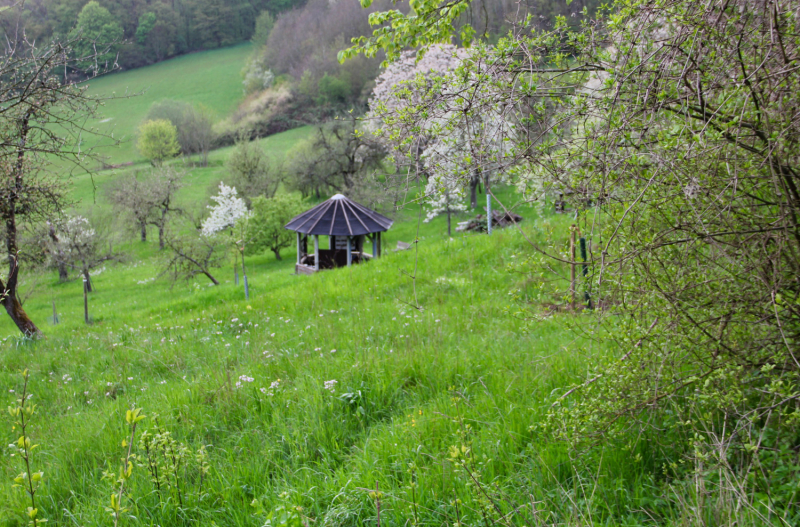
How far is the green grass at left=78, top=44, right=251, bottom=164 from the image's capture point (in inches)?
2345

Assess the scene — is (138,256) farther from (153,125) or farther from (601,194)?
(601,194)

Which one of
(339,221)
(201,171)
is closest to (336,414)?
(339,221)

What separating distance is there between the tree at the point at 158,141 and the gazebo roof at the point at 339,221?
112 feet

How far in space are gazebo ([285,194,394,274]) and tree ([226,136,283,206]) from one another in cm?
1665

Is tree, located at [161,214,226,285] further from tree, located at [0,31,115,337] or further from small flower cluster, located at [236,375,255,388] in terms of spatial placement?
small flower cluster, located at [236,375,255,388]

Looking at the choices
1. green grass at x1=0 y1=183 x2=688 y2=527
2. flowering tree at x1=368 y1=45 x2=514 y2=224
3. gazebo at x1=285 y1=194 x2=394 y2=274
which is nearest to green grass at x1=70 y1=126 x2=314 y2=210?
gazebo at x1=285 y1=194 x2=394 y2=274

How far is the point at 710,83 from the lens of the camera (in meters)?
2.40

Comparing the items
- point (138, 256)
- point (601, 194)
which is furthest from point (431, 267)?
point (138, 256)

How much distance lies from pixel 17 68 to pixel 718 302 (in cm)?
782

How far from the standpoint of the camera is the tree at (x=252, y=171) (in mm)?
35312

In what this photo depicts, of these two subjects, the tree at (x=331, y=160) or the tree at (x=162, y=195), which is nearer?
the tree at (x=162, y=195)

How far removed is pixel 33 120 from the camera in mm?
7227

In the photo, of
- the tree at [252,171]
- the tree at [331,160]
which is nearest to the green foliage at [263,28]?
the tree at [252,171]

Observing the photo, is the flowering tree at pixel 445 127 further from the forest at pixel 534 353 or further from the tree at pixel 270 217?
the tree at pixel 270 217
